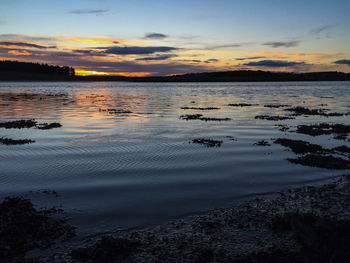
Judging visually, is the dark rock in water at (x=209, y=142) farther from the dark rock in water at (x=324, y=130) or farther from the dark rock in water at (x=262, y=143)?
the dark rock in water at (x=324, y=130)

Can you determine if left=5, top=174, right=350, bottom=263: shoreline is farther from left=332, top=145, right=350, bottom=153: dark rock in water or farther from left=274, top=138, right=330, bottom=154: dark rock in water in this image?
left=332, top=145, right=350, bottom=153: dark rock in water

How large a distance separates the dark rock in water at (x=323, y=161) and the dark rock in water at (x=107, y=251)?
9652 mm

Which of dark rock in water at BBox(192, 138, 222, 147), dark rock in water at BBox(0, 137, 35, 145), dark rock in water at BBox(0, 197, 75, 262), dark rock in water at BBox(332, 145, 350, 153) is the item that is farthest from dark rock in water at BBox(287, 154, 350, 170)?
dark rock in water at BBox(0, 137, 35, 145)

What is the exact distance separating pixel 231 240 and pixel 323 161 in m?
8.68

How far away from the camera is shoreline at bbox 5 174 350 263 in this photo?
4.67m

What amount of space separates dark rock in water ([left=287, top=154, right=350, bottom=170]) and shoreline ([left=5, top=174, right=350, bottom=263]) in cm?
458

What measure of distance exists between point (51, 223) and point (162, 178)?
4.82 meters

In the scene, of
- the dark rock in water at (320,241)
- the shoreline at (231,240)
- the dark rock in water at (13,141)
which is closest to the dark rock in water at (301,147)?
the shoreline at (231,240)

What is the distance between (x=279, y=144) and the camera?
1717 cm

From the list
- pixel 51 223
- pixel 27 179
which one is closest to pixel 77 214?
pixel 51 223

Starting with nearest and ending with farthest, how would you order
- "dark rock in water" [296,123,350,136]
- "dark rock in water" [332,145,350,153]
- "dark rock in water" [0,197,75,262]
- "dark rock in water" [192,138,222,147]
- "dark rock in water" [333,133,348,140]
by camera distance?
1. "dark rock in water" [0,197,75,262]
2. "dark rock in water" [332,145,350,153]
3. "dark rock in water" [192,138,222,147]
4. "dark rock in water" [333,133,348,140]
5. "dark rock in water" [296,123,350,136]

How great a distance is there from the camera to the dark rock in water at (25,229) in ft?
19.8

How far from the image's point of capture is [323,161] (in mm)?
13039

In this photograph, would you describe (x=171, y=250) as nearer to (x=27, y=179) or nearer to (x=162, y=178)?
(x=162, y=178)
